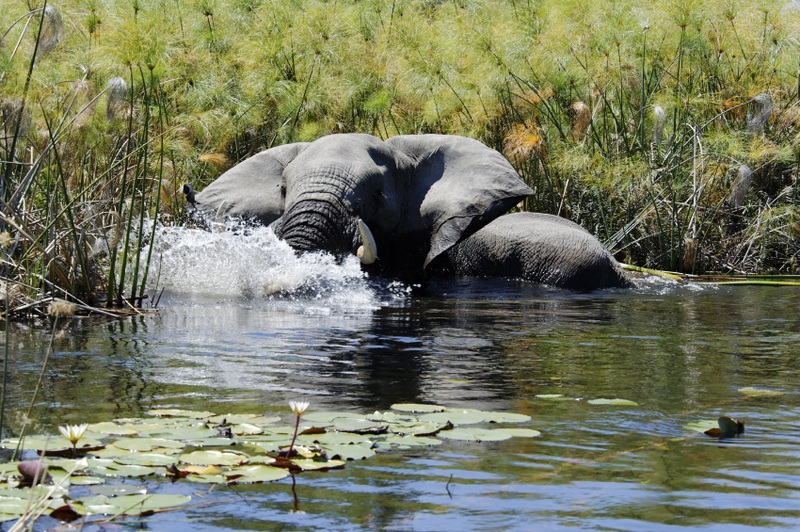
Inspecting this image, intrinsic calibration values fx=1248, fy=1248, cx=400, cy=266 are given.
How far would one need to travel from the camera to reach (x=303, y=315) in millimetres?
8047

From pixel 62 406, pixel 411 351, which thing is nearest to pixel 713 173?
pixel 411 351

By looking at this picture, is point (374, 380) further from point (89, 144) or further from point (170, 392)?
point (89, 144)

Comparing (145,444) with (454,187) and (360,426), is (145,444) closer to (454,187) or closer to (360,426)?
(360,426)

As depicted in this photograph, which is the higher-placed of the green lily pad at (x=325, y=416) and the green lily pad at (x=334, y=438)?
the green lily pad at (x=325, y=416)

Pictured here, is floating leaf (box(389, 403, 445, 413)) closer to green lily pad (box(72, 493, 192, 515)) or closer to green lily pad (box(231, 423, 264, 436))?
green lily pad (box(231, 423, 264, 436))

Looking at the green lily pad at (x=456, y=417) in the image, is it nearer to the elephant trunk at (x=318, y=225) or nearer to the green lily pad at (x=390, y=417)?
the green lily pad at (x=390, y=417)

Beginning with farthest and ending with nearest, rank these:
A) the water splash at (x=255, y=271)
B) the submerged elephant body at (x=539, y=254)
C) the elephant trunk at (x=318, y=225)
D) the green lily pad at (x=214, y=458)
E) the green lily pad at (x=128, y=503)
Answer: the submerged elephant body at (x=539, y=254), the elephant trunk at (x=318, y=225), the water splash at (x=255, y=271), the green lily pad at (x=214, y=458), the green lily pad at (x=128, y=503)

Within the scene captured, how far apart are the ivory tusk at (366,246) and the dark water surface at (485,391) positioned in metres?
0.38

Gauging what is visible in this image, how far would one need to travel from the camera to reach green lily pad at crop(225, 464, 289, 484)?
3395mm

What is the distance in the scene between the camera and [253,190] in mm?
10633

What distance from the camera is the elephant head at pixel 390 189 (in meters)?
9.80

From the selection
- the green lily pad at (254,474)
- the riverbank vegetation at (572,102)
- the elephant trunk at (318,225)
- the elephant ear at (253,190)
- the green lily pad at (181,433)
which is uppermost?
the riverbank vegetation at (572,102)

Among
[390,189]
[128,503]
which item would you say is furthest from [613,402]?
[390,189]

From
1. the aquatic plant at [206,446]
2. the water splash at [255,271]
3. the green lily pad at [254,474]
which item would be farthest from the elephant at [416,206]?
the green lily pad at [254,474]
